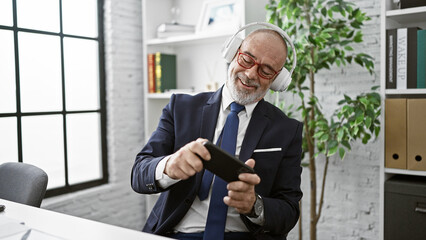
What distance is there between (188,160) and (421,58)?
1.45 m

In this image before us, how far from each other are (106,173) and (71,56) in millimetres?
942

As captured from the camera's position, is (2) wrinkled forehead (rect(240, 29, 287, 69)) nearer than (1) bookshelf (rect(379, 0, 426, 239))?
Yes

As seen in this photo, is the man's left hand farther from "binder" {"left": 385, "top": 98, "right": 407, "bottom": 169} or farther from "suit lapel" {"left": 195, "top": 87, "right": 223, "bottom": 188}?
"binder" {"left": 385, "top": 98, "right": 407, "bottom": 169}

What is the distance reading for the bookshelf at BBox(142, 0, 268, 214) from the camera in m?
3.05

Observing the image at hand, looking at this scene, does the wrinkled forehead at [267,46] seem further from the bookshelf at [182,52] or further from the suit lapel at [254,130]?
the bookshelf at [182,52]

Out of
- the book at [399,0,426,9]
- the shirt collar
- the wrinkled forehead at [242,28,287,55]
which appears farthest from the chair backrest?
the book at [399,0,426,9]

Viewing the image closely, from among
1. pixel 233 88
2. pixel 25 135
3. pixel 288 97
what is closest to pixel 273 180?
pixel 233 88

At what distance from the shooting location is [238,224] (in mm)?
1557

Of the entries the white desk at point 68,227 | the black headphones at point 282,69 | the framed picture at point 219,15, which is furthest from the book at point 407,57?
the white desk at point 68,227

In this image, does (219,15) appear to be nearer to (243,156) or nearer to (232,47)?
(232,47)

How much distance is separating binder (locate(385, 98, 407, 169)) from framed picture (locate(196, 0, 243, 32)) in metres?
1.20

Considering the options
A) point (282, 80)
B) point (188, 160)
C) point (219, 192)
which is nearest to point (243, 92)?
point (282, 80)

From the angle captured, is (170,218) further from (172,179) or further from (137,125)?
(137,125)

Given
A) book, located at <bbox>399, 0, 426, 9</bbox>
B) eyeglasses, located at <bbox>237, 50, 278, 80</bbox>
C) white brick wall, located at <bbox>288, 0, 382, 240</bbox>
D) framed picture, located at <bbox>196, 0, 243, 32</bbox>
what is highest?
framed picture, located at <bbox>196, 0, 243, 32</bbox>
